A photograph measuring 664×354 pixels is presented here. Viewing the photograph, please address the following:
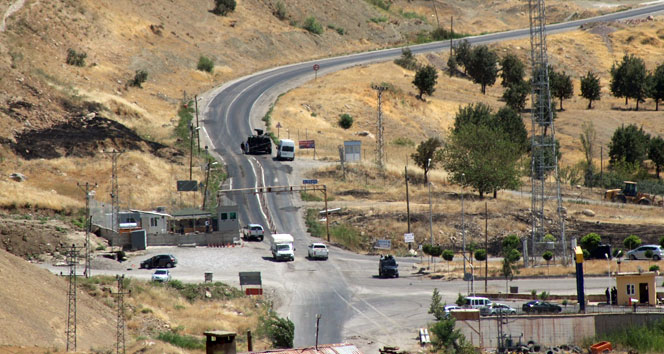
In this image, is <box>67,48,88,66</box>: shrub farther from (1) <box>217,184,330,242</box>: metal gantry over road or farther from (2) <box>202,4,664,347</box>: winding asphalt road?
(1) <box>217,184,330,242</box>: metal gantry over road

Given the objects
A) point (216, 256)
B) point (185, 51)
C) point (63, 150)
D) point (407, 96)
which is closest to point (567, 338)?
point (216, 256)

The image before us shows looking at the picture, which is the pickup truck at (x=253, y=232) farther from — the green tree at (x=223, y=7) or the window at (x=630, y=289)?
the green tree at (x=223, y=7)

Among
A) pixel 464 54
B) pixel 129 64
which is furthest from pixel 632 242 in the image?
pixel 464 54

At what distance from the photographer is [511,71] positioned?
162000 mm

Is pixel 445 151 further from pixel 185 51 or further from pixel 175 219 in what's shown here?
pixel 185 51

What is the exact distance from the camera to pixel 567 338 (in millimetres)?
62469

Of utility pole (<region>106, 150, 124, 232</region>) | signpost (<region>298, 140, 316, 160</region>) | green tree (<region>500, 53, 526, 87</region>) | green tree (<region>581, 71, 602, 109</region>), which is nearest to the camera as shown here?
utility pole (<region>106, 150, 124, 232</region>)

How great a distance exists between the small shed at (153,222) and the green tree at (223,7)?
8710 cm

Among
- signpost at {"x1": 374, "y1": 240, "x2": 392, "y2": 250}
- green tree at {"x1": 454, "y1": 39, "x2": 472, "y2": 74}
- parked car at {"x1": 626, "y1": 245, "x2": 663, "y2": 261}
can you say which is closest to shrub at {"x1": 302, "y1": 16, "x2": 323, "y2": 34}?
green tree at {"x1": 454, "y1": 39, "x2": 472, "y2": 74}

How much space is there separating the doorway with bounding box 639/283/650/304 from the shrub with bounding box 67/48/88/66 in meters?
88.2

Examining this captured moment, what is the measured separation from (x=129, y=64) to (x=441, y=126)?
147ft

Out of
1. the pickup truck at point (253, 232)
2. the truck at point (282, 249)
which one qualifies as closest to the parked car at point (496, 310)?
the truck at point (282, 249)

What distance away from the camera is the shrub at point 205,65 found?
490 feet

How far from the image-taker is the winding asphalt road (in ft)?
213
